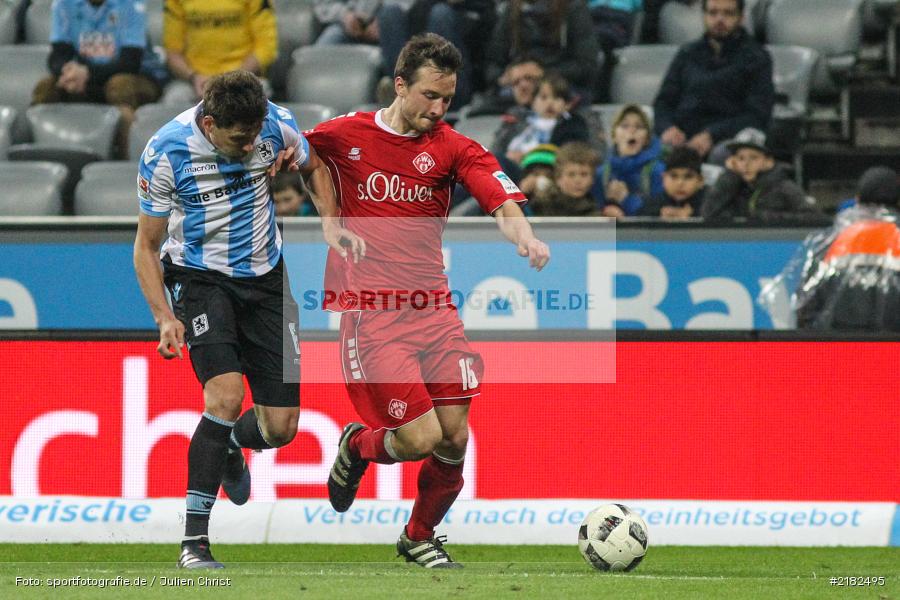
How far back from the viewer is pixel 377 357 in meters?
6.55

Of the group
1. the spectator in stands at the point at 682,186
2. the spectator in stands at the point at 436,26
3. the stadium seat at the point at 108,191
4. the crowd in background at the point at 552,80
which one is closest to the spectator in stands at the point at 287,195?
the crowd in background at the point at 552,80

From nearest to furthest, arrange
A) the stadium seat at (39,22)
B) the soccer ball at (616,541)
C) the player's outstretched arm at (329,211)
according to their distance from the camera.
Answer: the soccer ball at (616,541)
the player's outstretched arm at (329,211)
the stadium seat at (39,22)

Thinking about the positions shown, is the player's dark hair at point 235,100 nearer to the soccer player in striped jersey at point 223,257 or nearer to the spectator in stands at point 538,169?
the soccer player in striped jersey at point 223,257

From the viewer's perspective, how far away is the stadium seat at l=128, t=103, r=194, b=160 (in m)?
11.5

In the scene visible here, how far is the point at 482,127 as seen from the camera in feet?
36.6

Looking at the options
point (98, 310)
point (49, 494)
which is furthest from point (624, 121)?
point (49, 494)

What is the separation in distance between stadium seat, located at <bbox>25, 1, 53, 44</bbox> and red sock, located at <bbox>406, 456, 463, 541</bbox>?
8.25 meters

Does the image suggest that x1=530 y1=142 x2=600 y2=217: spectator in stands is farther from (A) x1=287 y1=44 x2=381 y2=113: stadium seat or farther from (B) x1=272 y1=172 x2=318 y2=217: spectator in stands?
(A) x1=287 y1=44 x2=381 y2=113: stadium seat

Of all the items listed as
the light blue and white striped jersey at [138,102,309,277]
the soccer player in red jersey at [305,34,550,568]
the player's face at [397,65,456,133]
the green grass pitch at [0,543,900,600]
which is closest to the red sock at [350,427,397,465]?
the soccer player in red jersey at [305,34,550,568]

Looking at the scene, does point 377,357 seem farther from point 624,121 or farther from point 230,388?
point 624,121

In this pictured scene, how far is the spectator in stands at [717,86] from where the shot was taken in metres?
11.1

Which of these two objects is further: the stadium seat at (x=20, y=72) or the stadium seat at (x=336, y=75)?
the stadium seat at (x=20, y=72)

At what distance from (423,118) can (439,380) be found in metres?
1.17

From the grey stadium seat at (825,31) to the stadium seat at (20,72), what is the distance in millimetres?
6295
